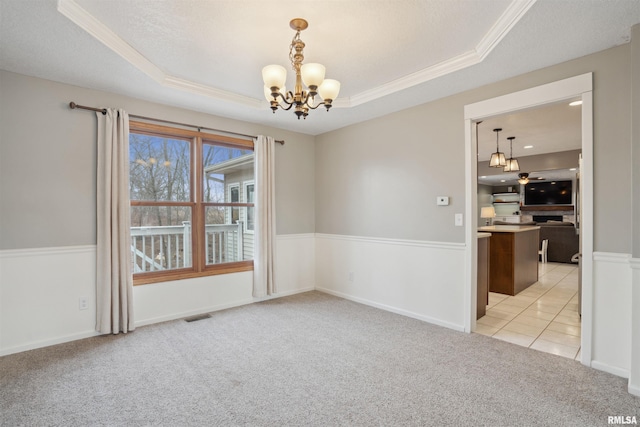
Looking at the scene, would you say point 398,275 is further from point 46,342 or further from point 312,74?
point 46,342

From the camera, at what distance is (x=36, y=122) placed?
294cm

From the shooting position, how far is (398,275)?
3.98 meters

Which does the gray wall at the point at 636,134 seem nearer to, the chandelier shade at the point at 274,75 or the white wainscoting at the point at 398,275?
the white wainscoting at the point at 398,275

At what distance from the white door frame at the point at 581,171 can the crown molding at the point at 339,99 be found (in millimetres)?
602

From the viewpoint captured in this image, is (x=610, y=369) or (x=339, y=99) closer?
(x=610, y=369)

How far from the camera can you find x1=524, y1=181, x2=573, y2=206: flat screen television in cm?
1095

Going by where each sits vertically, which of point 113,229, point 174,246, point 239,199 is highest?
point 239,199

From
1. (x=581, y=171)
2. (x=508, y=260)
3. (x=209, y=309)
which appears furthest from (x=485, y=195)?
(x=209, y=309)

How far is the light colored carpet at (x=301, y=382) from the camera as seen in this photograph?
1964 millimetres

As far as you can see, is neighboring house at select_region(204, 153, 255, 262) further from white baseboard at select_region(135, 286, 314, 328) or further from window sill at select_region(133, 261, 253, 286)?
white baseboard at select_region(135, 286, 314, 328)

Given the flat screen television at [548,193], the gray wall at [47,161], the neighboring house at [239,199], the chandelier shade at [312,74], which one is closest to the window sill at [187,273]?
the neighboring house at [239,199]

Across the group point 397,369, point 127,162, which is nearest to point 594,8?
point 397,369

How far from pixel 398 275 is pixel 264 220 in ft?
6.42

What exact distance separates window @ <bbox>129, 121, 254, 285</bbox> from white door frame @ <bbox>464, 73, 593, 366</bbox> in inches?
112
